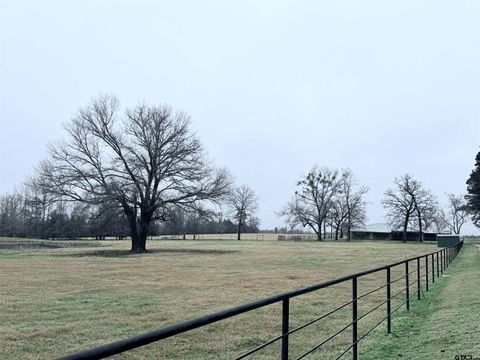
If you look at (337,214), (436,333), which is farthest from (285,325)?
(337,214)

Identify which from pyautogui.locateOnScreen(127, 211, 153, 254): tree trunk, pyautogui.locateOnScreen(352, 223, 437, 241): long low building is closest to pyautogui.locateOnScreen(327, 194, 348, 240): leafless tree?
pyautogui.locateOnScreen(352, 223, 437, 241): long low building

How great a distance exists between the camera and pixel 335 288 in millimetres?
15930

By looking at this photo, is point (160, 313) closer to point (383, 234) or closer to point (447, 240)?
point (447, 240)

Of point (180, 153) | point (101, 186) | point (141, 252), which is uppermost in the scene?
point (180, 153)

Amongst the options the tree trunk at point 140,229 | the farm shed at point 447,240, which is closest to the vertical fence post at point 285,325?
the tree trunk at point 140,229

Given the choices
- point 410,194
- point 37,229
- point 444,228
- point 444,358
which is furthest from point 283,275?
point 444,228

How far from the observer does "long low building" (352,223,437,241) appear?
108750 millimetres

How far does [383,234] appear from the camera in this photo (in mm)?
115500

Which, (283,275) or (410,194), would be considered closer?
(283,275)

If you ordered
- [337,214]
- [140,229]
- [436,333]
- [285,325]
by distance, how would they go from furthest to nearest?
[337,214], [140,229], [436,333], [285,325]

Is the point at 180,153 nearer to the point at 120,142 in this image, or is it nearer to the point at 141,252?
the point at 120,142

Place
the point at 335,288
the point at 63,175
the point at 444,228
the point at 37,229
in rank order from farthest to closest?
the point at 444,228
the point at 37,229
the point at 63,175
the point at 335,288

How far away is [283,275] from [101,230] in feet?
92.7

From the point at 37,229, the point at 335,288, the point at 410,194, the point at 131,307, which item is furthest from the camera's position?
the point at 410,194
